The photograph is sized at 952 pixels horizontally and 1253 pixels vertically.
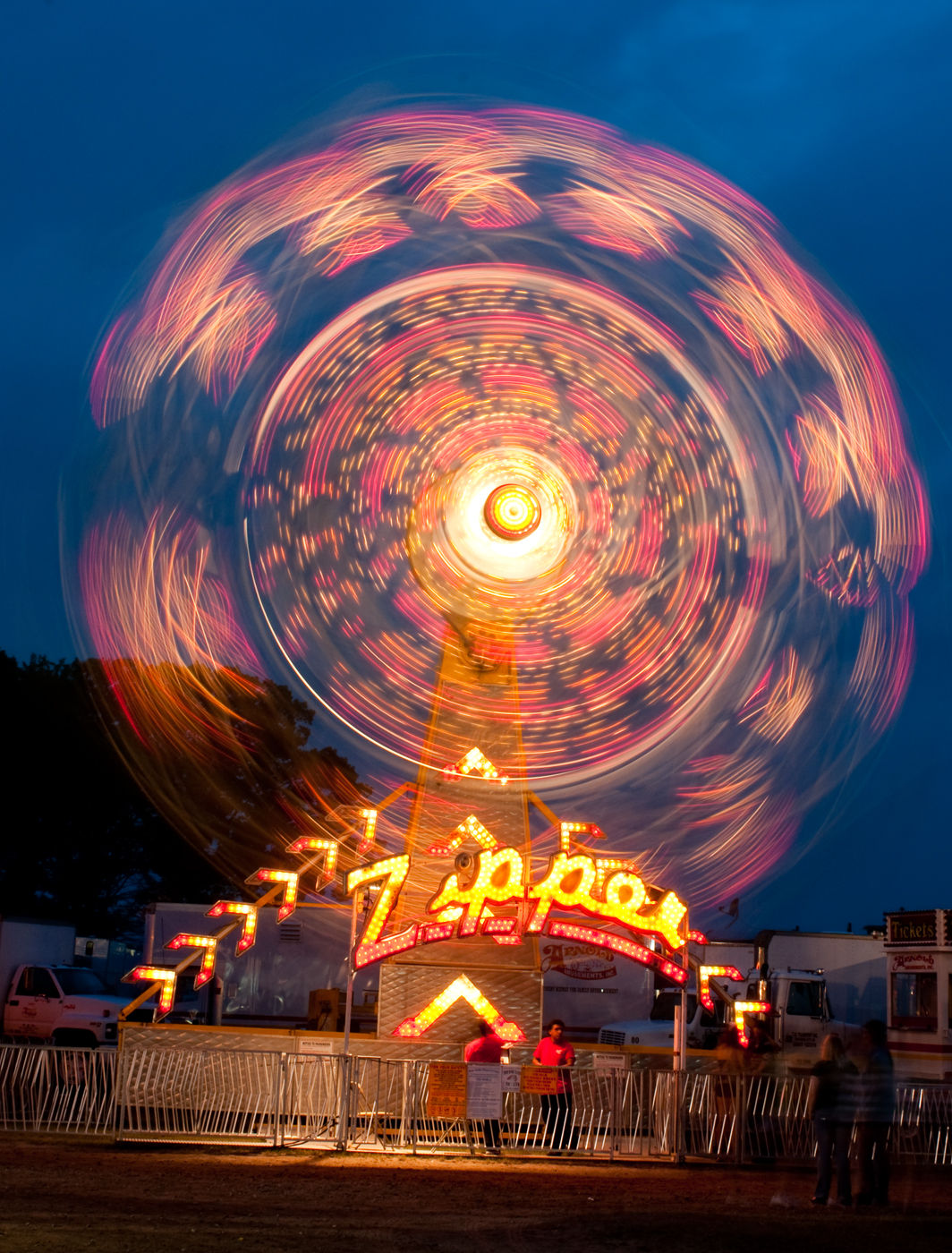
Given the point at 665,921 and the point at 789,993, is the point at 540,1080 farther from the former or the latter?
the point at 789,993

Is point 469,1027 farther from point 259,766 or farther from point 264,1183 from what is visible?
point 259,766

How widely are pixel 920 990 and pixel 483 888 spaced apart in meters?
16.4

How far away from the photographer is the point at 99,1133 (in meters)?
16.2

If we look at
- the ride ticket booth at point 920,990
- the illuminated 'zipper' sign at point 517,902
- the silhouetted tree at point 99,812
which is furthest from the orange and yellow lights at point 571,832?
the silhouetted tree at point 99,812

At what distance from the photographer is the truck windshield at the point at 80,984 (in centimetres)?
2934

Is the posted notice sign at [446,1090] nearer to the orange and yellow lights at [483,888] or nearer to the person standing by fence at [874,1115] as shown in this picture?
the orange and yellow lights at [483,888]

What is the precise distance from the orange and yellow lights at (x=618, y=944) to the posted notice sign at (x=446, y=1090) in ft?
6.76

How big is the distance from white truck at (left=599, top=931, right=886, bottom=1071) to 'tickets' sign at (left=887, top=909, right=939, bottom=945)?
6.31 feet

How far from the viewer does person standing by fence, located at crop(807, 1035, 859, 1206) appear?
13031mm

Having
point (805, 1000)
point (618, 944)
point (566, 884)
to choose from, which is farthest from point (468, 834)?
point (805, 1000)

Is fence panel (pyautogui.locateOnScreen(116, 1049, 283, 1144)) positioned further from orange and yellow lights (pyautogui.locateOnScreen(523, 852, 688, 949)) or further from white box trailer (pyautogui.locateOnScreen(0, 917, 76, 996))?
white box trailer (pyautogui.locateOnScreen(0, 917, 76, 996))

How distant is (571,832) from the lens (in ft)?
58.4

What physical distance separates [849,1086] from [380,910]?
5944 mm

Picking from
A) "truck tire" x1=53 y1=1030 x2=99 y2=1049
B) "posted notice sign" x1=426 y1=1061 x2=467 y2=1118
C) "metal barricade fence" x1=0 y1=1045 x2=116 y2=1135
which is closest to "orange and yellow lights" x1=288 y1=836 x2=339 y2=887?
"posted notice sign" x1=426 y1=1061 x2=467 y2=1118
